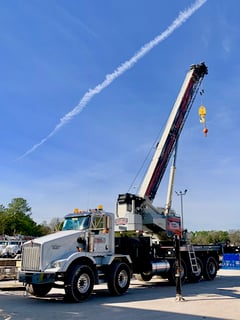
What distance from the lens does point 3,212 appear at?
299ft

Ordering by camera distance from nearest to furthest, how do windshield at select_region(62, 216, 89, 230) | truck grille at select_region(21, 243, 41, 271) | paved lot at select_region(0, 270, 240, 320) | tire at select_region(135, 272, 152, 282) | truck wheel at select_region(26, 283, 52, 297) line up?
paved lot at select_region(0, 270, 240, 320) < truck grille at select_region(21, 243, 41, 271) < truck wheel at select_region(26, 283, 52, 297) < windshield at select_region(62, 216, 89, 230) < tire at select_region(135, 272, 152, 282)

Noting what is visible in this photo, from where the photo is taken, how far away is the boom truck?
11.7 meters

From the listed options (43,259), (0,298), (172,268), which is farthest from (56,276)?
(172,268)

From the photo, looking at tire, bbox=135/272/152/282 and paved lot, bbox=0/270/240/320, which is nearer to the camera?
paved lot, bbox=0/270/240/320

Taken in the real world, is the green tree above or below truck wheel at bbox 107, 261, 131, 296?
above

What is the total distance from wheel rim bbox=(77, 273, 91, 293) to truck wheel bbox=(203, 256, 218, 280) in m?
8.37

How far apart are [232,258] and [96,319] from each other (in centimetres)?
1839

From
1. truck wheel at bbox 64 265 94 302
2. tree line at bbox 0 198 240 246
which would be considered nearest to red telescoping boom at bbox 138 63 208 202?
truck wheel at bbox 64 265 94 302

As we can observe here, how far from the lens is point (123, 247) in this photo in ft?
49.5

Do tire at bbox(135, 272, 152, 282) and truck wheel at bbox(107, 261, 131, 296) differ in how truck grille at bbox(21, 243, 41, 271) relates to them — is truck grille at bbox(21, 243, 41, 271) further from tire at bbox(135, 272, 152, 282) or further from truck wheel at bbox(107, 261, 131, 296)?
tire at bbox(135, 272, 152, 282)

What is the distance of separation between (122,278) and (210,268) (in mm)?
7105

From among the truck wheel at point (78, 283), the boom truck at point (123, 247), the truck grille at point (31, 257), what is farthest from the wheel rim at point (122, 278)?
the truck grille at point (31, 257)

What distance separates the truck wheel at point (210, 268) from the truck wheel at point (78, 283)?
27.1 feet

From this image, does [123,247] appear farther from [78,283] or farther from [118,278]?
[78,283]
